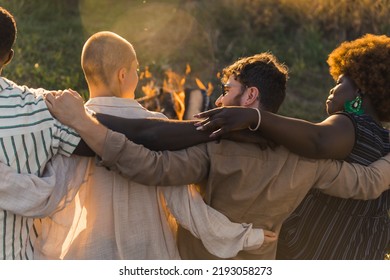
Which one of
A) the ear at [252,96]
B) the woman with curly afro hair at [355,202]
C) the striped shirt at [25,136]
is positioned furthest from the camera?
the woman with curly afro hair at [355,202]

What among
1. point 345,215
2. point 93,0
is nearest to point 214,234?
point 345,215

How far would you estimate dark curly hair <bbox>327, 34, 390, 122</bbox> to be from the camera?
4090 millimetres

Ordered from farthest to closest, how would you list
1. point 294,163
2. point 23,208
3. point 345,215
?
point 345,215 < point 294,163 < point 23,208

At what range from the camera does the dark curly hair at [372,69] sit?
13.4 feet

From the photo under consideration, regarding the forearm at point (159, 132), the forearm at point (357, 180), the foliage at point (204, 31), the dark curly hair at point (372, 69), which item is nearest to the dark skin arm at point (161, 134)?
the forearm at point (159, 132)

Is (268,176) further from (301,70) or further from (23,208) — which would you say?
(301,70)

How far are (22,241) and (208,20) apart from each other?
322 inches

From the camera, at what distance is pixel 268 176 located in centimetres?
364

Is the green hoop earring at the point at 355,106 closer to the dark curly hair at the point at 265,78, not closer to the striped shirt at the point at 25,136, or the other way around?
the dark curly hair at the point at 265,78

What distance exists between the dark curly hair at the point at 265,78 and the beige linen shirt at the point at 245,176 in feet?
0.92

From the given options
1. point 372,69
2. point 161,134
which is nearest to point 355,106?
point 372,69

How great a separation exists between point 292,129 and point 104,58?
3.17 feet

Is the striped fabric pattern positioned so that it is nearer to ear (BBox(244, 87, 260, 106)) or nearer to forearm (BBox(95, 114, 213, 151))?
ear (BBox(244, 87, 260, 106))

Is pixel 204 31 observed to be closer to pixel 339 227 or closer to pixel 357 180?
pixel 339 227
